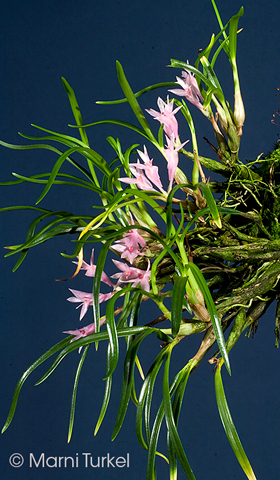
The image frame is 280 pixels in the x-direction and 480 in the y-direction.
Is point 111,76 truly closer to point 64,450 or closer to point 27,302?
point 27,302

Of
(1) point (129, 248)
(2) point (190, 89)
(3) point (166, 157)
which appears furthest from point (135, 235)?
(2) point (190, 89)

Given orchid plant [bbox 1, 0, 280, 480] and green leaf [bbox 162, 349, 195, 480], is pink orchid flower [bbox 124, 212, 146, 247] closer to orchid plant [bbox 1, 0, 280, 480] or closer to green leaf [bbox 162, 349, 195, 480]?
orchid plant [bbox 1, 0, 280, 480]

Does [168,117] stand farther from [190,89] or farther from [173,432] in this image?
[173,432]

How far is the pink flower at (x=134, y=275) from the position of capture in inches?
25.6

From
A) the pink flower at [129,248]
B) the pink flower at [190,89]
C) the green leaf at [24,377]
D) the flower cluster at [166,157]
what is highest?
the pink flower at [190,89]

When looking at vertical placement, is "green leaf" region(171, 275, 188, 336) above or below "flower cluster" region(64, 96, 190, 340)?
below

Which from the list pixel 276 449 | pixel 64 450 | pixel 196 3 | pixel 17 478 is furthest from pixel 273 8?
pixel 17 478

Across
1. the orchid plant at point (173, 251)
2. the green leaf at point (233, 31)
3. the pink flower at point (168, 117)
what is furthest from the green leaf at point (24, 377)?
the green leaf at point (233, 31)

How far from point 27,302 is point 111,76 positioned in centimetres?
99

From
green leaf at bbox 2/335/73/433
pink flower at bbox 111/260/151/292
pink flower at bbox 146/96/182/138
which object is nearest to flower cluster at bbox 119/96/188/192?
pink flower at bbox 146/96/182/138

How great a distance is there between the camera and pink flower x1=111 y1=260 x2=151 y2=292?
651 millimetres

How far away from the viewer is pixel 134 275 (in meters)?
0.66

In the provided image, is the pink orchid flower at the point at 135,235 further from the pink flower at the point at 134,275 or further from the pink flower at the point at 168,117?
the pink flower at the point at 168,117

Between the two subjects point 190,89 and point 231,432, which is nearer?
point 231,432
